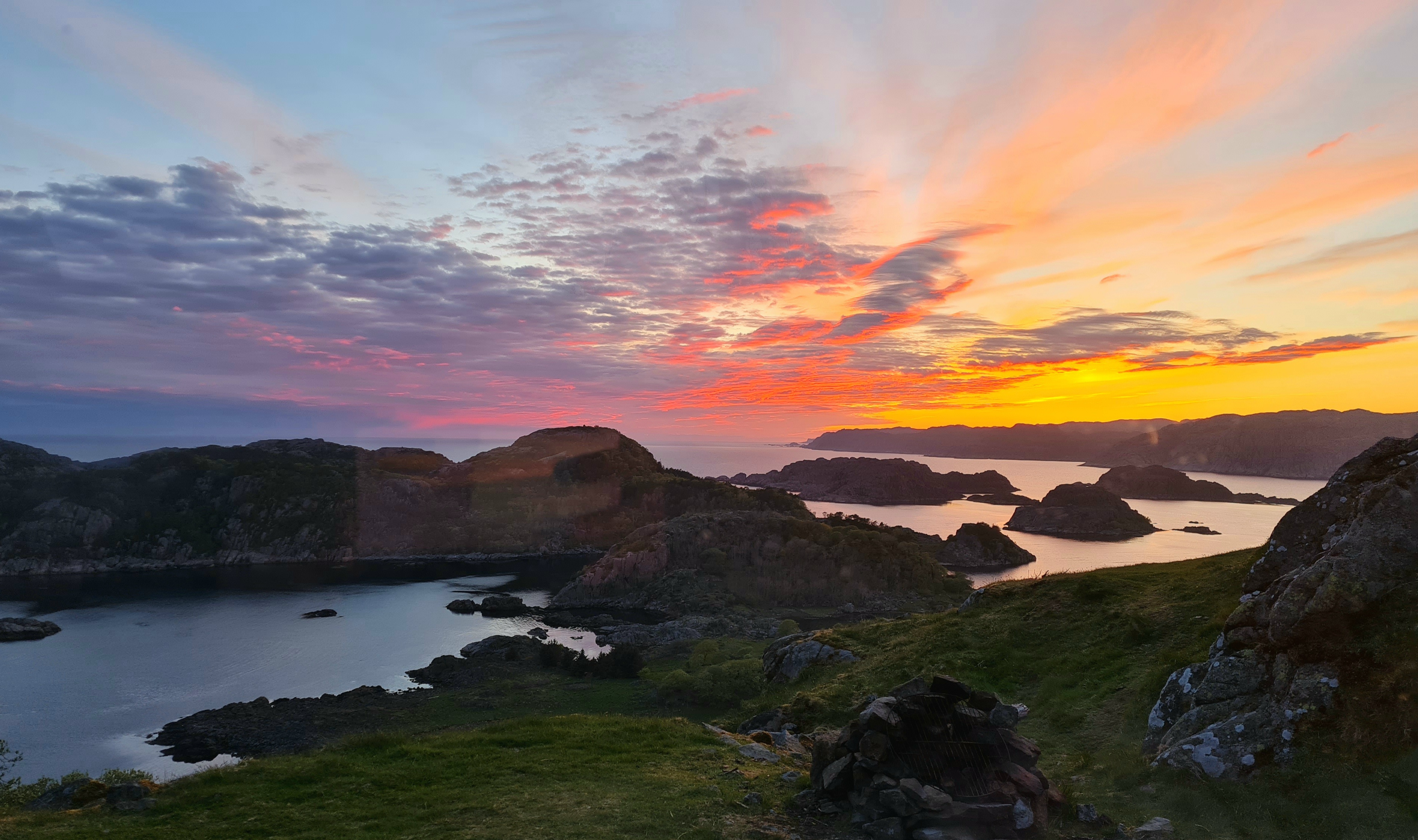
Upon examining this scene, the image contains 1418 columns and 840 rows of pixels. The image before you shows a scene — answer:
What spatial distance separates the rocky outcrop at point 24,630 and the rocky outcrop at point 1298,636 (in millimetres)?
135773

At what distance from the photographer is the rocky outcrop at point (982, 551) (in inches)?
6225

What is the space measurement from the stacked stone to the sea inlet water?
53.7m

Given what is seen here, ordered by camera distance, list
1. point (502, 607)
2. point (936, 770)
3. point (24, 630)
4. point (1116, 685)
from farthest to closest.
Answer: point (502, 607), point (24, 630), point (1116, 685), point (936, 770)

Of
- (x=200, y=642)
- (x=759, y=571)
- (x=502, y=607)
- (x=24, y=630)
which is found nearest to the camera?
(x=200, y=642)

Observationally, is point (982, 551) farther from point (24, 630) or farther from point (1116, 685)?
point (24, 630)

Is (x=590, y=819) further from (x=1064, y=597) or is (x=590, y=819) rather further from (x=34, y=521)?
(x=34, y=521)

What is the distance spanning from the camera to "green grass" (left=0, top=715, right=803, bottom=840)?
14.7 m

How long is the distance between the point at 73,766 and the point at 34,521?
153 meters

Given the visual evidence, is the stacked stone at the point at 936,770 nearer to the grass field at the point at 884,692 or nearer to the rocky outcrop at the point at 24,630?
the grass field at the point at 884,692

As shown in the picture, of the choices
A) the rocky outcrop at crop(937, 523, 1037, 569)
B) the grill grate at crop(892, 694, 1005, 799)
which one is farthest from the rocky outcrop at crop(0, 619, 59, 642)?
the rocky outcrop at crop(937, 523, 1037, 569)

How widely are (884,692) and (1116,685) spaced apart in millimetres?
8488

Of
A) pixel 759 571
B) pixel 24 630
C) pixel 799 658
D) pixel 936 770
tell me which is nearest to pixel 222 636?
pixel 24 630

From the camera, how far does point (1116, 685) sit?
20859 mm

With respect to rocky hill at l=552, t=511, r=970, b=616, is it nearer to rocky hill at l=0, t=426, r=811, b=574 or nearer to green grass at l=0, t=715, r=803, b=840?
rocky hill at l=0, t=426, r=811, b=574
